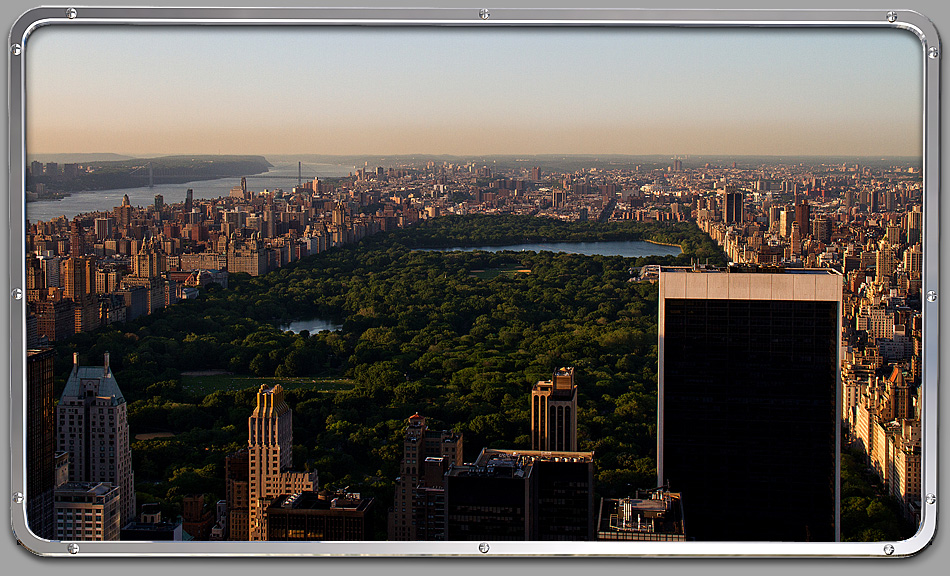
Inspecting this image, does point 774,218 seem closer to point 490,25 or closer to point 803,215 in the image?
point 803,215

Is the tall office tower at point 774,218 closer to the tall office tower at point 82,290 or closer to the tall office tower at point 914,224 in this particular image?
the tall office tower at point 914,224

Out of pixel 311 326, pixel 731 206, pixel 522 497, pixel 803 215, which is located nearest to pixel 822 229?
pixel 803 215

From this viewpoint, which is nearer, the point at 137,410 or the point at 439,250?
the point at 137,410

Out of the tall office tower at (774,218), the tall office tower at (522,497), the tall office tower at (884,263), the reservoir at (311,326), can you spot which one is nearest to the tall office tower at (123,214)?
the reservoir at (311,326)

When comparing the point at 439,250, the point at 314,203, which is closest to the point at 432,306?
the point at 439,250

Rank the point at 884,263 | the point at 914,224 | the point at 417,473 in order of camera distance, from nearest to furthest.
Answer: the point at 914,224
the point at 884,263
the point at 417,473

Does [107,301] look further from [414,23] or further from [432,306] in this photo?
[414,23]
